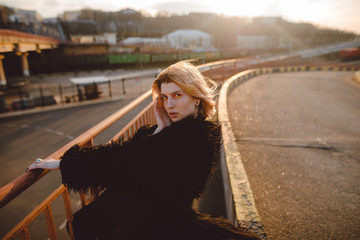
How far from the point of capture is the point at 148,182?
56.0 inches

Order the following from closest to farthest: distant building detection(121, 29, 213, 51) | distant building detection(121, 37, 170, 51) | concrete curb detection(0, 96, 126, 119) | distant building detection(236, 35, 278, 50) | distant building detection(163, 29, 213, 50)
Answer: concrete curb detection(0, 96, 126, 119)
distant building detection(121, 37, 170, 51)
distant building detection(121, 29, 213, 51)
distant building detection(163, 29, 213, 50)
distant building detection(236, 35, 278, 50)

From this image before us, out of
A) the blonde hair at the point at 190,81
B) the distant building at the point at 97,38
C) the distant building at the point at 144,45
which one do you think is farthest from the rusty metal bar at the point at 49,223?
the distant building at the point at 97,38

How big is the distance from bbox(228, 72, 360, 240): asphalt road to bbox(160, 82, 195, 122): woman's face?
1791mm

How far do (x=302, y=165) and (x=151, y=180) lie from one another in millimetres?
3396

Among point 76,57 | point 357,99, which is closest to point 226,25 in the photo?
point 76,57

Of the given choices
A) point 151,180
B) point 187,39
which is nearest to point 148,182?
point 151,180

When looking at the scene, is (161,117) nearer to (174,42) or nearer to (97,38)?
(174,42)

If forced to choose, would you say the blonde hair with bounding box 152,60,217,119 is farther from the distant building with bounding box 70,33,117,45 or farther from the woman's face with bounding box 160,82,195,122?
the distant building with bounding box 70,33,117,45

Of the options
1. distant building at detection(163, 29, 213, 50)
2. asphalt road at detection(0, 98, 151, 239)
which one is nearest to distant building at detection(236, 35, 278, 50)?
distant building at detection(163, 29, 213, 50)

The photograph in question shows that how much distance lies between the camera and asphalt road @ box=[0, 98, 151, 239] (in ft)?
15.4

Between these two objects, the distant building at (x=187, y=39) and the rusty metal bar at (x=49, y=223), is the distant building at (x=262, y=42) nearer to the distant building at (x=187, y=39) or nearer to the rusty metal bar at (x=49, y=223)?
the distant building at (x=187, y=39)

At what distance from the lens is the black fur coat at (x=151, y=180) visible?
4.50 feet

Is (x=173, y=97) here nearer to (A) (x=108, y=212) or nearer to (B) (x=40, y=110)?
(A) (x=108, y=212)

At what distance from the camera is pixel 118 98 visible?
706 inches
